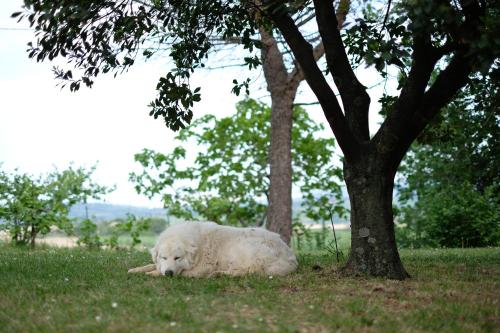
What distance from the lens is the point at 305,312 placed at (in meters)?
5.62

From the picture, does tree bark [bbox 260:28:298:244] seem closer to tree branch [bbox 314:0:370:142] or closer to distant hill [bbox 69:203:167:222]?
Result: distant hill [bbox 69:203:167:222]

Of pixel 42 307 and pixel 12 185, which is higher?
pixel 12 185

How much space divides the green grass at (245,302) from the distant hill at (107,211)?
683cm

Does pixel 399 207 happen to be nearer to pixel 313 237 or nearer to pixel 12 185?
pixel 313 237

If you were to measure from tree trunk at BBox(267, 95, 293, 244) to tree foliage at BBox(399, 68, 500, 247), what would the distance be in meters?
3.12

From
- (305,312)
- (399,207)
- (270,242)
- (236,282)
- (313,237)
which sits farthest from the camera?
(399,207)

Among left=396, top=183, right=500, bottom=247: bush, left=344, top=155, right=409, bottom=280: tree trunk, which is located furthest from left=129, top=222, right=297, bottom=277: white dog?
left=396, top=183, right=500, bottom=247: bush

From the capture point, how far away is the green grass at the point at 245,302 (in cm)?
516

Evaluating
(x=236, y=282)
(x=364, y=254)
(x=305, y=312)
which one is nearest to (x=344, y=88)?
(x=364, y=254)

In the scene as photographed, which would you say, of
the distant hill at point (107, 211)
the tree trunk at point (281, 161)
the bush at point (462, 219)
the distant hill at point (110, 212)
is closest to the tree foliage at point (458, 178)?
the bush at point (462, 219)

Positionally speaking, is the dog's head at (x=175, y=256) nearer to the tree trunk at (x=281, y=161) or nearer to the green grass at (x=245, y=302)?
the green grass at (x=245, y=302)

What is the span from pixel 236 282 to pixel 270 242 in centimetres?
126

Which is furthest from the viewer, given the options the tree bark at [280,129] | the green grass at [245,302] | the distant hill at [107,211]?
the distant hill at [107,211]

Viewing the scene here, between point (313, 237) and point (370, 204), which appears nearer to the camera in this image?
point (370, 204)
